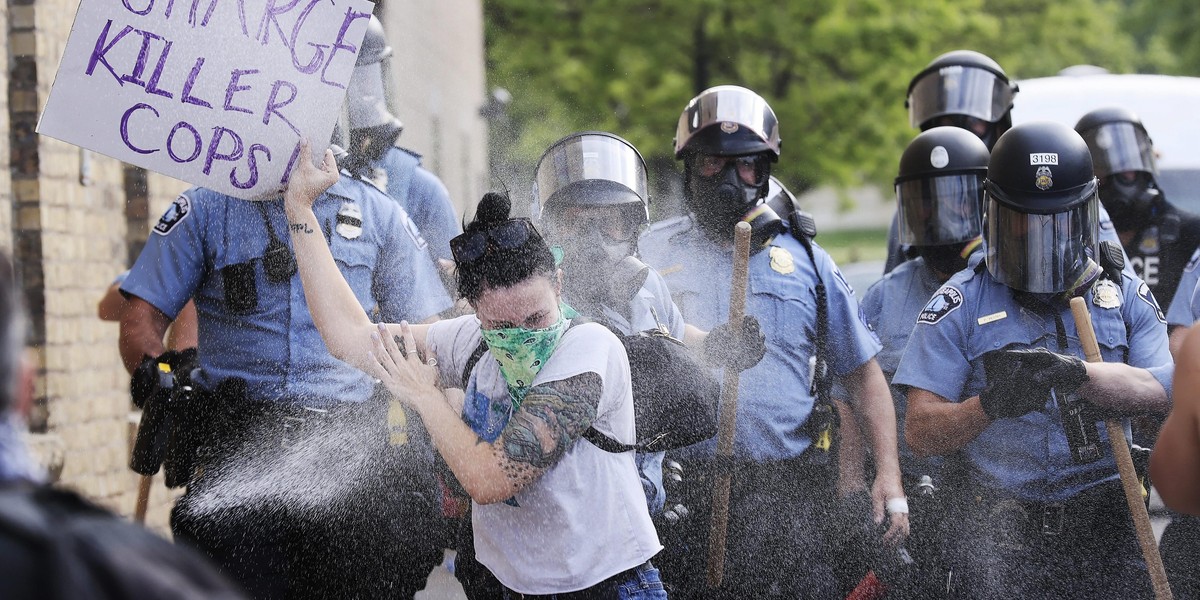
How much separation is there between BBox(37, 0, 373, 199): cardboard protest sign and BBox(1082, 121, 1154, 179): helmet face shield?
325 centimetres

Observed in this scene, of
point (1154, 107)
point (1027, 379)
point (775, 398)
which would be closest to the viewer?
point (1027, 379)

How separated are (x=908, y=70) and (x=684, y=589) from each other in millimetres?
14529

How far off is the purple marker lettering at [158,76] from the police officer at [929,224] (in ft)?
8.05

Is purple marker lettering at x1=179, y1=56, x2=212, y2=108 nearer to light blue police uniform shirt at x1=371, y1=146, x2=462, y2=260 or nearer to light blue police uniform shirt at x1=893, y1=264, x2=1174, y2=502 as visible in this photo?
light blue police uniform shirt at x1=371, y1=146, x2=462, y2=260

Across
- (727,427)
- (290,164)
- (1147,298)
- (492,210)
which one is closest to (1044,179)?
(1147,298)

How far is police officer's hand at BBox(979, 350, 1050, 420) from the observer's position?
3.37 metres

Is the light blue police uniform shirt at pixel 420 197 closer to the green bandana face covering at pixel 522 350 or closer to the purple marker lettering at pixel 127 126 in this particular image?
the purple marker lettering at pixel 127 126

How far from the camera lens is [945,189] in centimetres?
447

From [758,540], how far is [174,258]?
1912mm

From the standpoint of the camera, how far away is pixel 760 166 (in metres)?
4.14

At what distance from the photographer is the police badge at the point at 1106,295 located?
3670 millimetres

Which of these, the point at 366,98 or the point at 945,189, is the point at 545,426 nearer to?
the point at 366,98

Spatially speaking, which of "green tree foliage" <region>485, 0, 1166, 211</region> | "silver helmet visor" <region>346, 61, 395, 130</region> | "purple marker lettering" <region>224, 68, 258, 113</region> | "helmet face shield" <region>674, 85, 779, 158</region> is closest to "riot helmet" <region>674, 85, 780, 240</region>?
"helmet face shield" <region>674, 85, 779, 158</region>

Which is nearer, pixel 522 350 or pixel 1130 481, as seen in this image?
pixel 522 350
